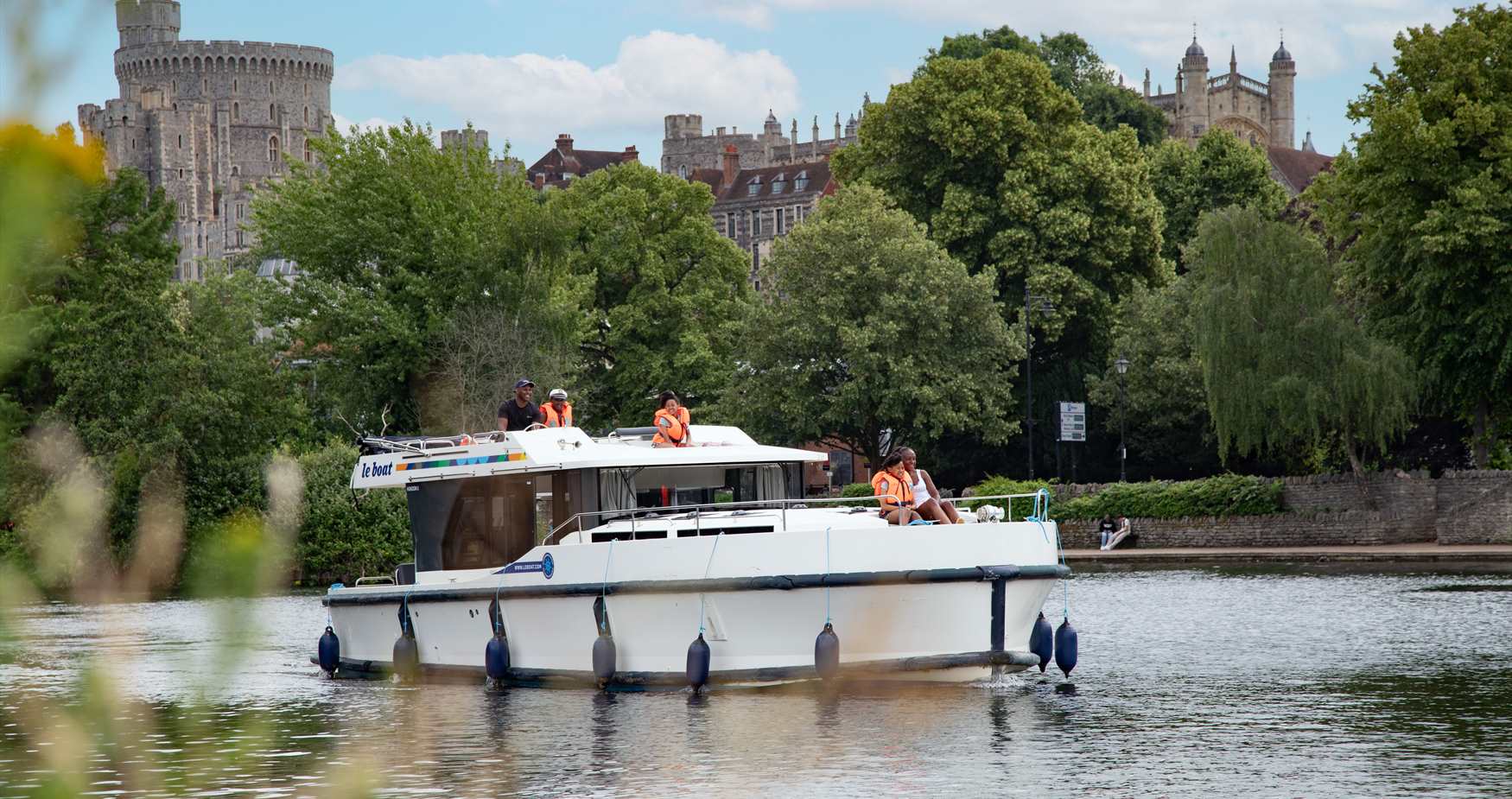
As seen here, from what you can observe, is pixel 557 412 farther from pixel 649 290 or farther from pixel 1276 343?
pixel 649 290

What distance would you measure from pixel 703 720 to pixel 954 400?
4052 centimetres

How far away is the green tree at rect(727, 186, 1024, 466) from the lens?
58.8 m

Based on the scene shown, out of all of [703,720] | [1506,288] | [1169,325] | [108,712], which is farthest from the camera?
[1169,325]

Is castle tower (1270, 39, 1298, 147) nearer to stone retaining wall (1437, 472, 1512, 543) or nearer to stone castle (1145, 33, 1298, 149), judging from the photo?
stone castle (1145, 33, 1298, 149)

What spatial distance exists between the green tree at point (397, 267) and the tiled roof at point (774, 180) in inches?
3606

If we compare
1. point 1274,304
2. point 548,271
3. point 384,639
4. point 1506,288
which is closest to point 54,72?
point 384,639

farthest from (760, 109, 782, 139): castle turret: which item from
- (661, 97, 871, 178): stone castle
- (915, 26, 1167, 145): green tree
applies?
(915, 26, 1167, 145): green tree

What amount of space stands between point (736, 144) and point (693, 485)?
16236 centimetres

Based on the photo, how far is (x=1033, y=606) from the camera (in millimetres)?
21312

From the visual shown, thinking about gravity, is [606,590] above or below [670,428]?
below

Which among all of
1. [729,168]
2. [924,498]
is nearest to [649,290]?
[924,498]

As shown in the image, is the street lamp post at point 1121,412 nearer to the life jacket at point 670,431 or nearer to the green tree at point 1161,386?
the green tree at point 1161,386

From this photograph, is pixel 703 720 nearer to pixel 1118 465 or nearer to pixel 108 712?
pixel 108 712

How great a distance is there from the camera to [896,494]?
2178cm
